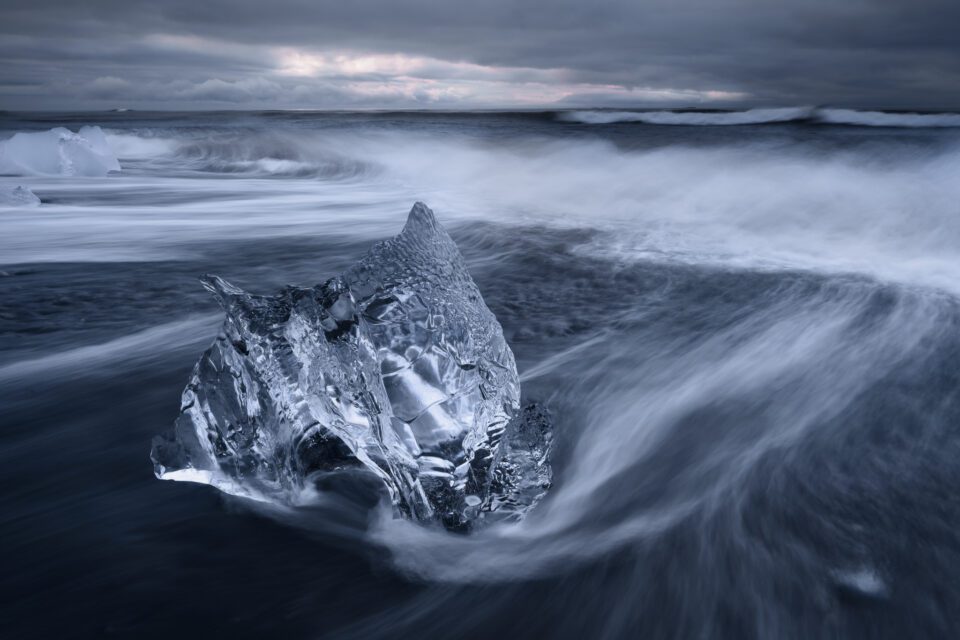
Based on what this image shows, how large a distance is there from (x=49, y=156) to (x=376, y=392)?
1280 centimetres

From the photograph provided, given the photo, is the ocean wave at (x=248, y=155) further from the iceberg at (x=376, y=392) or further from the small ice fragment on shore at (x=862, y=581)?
the small ice fragment on shore at (x=862, y=581)

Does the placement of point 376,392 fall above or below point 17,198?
above

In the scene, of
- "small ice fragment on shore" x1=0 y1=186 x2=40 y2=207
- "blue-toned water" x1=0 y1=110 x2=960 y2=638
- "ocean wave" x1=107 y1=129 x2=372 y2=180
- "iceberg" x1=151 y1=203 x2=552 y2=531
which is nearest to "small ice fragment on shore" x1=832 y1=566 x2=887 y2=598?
"blue-toned water" x1=0 y1=110 x2=960 y2=638

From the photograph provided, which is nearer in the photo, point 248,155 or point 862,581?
point 862,581

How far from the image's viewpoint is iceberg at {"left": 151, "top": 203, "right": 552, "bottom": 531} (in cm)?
176

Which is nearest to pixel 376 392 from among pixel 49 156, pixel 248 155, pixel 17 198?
pixel 17 198

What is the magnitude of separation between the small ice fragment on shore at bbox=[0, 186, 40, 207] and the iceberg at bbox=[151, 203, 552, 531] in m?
7.48

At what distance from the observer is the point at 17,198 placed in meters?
7.87

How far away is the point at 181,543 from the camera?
188cm

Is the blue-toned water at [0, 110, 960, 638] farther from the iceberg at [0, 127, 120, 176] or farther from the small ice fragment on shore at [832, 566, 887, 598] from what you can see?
the iceberg at [0, 127, 120, 176]

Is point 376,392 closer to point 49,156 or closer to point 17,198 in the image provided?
point 17,198

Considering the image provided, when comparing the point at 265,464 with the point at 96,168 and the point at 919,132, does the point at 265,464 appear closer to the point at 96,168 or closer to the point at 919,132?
the point at 96,168

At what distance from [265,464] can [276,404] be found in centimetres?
19

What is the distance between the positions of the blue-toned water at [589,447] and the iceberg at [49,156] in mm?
5743
